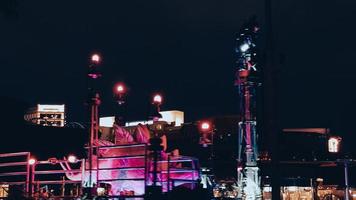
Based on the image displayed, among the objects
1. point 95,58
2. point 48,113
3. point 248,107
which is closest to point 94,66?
point 95,58

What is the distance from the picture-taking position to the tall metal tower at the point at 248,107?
29125 mm

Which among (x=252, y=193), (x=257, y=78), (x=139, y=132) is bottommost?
(x=252, y=193)

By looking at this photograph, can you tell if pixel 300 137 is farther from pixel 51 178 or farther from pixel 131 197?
pixel 131 197

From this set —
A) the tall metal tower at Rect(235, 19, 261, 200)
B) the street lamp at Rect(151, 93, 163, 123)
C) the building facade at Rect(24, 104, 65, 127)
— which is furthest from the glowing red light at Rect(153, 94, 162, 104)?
the building facade at Rect(24, 104, 65, 127)

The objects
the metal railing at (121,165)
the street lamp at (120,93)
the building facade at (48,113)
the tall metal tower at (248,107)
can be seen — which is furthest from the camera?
the building facade at (48,113)

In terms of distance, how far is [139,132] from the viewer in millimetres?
16453

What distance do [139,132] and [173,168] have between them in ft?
4.79

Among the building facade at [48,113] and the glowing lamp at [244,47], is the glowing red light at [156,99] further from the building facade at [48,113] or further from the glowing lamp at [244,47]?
the building facade at [48,113]

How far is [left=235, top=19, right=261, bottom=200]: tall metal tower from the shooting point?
29.1m

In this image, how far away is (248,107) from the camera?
97.8ft

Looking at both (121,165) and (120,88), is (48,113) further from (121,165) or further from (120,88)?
(121,165)

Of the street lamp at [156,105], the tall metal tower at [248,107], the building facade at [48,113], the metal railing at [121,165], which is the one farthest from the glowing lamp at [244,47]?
the building facade at [48,113]

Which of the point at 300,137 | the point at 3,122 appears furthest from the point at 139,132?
the point at 300,137

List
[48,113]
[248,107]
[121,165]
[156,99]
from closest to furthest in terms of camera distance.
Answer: [121,165] < [156,99] < [248,107] < [48,113]
